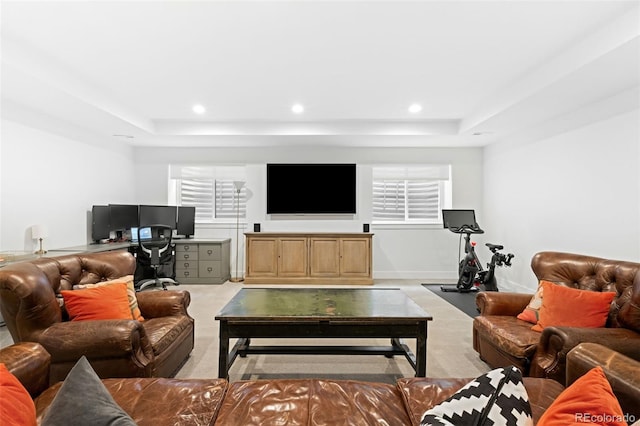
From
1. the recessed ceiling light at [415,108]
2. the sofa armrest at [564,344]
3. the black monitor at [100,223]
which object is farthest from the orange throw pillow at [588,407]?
the black monitor at [100,223]

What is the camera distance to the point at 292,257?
5.65 meters

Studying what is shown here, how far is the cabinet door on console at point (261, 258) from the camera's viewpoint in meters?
5.64

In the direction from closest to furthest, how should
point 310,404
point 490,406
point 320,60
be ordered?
point 490,406, point 310,404, point 320,60

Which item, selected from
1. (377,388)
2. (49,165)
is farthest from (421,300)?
(49,165)

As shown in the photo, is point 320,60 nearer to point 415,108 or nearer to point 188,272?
point 415,108

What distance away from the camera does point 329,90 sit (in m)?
3.79

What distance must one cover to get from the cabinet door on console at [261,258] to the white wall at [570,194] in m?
3.89

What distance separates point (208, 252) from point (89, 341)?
3785mm

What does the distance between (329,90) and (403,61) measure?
39.2 inches

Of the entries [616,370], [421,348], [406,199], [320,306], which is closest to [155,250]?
[320,306]

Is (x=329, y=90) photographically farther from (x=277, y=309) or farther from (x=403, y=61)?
(x=277, y=309)

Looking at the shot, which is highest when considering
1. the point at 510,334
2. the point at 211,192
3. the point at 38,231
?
the point at 211,192

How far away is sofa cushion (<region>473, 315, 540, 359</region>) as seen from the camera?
2.13 meters

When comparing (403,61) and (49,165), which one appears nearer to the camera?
(403,61)
